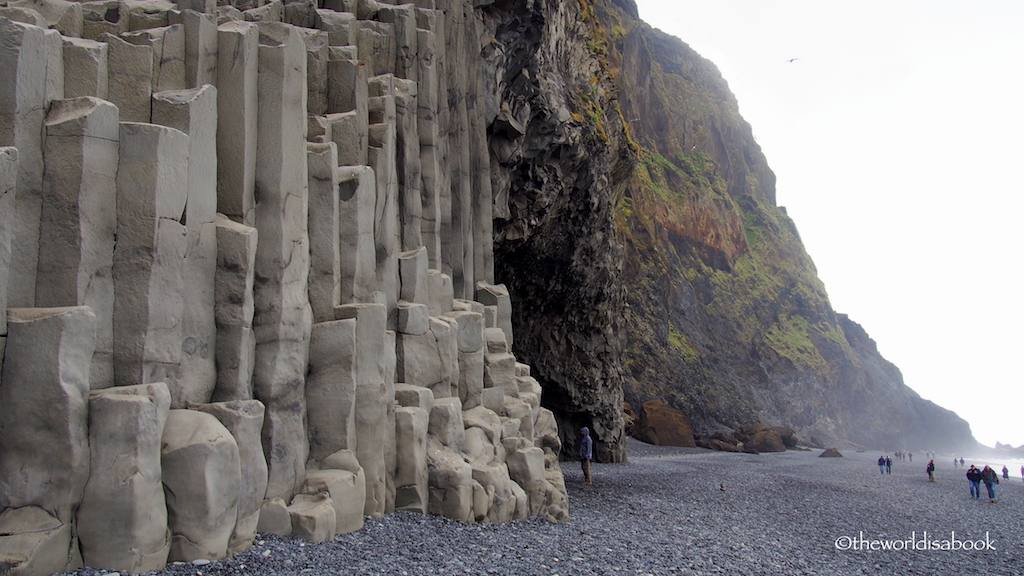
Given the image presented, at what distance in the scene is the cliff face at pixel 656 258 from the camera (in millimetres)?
25406

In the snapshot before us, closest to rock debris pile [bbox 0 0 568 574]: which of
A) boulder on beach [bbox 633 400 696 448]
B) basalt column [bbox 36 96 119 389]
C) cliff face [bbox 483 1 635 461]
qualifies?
basalt column [bbox 36 96 119 389]

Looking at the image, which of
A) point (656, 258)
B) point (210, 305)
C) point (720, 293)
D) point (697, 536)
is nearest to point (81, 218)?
point (210, 305)

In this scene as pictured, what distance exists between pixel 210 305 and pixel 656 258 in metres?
53.1

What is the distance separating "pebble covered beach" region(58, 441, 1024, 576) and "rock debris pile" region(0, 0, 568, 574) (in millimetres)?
574

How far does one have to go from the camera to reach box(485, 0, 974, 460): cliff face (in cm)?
2541

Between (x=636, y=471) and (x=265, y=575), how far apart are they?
2182cm

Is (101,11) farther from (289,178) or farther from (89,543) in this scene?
(89,543)

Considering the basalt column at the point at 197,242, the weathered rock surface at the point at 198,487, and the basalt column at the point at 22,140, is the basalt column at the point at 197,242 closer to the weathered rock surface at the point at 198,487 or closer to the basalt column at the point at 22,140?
the weathered rock surface at the point at 198,487

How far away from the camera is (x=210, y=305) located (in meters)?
8.86

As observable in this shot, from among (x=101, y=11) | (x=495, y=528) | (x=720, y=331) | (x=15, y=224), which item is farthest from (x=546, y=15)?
(x=720, y=331)

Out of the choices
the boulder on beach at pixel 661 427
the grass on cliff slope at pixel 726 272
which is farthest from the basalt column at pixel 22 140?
the grass on cliff slope at pixel 726 272

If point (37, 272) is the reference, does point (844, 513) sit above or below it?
below

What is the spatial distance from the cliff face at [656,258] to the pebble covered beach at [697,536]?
657cm

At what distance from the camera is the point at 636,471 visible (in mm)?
27906
